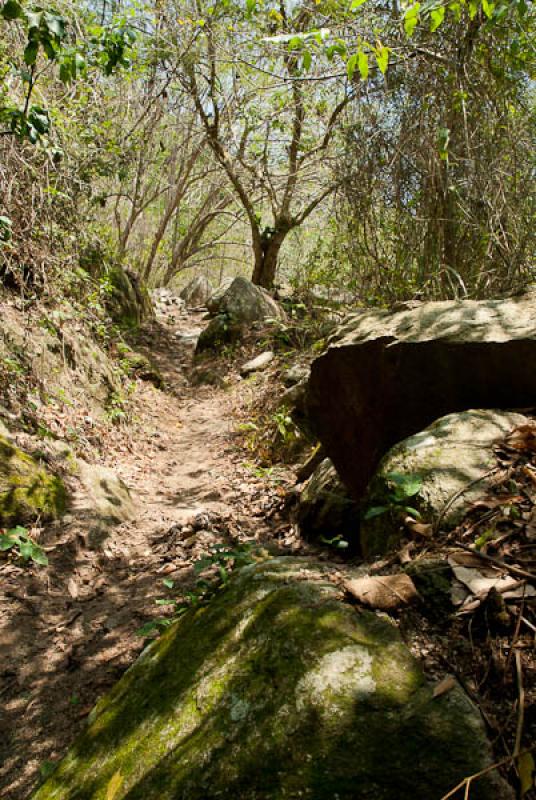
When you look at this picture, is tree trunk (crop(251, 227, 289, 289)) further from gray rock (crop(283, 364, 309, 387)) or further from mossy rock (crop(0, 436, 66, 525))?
mossy rock (crop(0, 436, 66, 525))

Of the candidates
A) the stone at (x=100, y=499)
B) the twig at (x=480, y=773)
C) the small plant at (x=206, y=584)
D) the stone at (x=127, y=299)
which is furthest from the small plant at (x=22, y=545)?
the stone at (x=127, y=299)

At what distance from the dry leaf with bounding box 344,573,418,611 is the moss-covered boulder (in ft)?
0.17

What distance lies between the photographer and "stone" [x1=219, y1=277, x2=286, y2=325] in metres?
11.3

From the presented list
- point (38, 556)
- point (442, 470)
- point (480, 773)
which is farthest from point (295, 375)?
point (480, 773)

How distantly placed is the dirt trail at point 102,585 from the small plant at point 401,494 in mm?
1832

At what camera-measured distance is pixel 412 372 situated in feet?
10.5

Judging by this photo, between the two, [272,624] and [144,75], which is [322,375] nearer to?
[272,624]

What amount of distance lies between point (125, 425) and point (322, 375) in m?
3.53

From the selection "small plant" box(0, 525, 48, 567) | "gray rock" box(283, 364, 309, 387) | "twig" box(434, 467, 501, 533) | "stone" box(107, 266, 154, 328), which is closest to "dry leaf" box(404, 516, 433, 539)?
"twig" box(434, 467, 501, 533)

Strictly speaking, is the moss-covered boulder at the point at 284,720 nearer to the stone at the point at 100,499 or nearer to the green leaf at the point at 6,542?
the green leaf at the point at 6,542

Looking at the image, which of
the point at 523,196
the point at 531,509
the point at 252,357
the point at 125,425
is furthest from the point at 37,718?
the point at 252,357

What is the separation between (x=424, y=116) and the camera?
5.46 metres

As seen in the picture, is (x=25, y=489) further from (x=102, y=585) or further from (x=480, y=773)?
(x=480, y=773)

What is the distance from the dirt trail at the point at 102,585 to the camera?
2.63 meters
